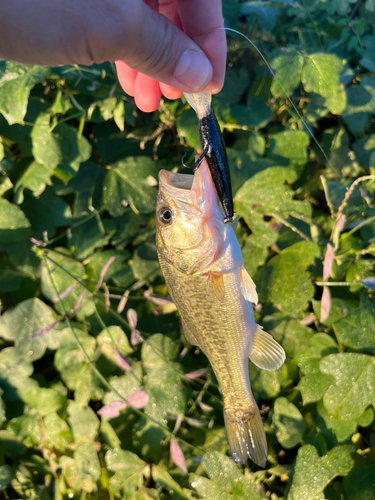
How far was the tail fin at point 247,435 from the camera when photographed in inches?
61.3

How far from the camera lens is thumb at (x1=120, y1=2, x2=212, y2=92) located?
3.54ft

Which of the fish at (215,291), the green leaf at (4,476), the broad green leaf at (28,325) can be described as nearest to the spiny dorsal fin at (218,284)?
the fish at (215,291)

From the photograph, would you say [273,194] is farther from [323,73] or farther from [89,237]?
[89,237]

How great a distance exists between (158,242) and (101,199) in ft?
3.45

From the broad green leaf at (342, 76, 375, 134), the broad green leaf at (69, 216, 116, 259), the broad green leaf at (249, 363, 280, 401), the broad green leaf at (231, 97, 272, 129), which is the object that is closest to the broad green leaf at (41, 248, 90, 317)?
the broad green leaf at (69, 216, 116, 259)

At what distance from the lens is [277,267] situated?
1976mm

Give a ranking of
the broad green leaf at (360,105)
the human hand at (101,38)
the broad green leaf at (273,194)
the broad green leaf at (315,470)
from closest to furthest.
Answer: the human hand at (101,38), the broad green leaf at (315,470), the broad green leaf at (273,194), the broad green leaf at (360,105)

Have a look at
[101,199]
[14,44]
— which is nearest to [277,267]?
[101,199]

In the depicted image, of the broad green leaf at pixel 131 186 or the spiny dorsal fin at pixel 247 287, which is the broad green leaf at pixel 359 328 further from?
the broad green leaf at pixel 131 186

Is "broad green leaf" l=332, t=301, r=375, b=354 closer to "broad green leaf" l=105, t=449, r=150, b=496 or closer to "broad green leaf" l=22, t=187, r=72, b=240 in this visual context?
"broad green leaf" l=105, t=449, r=150, b=496

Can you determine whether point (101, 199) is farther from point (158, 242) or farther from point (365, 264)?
point (365, 264)

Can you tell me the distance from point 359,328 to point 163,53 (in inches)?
64.0

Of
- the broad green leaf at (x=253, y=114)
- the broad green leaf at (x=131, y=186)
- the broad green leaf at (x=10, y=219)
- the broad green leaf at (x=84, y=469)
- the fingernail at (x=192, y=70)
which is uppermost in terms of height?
the fingernail at (x=192, y=70)

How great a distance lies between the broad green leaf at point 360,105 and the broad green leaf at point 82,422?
8.33 ft
